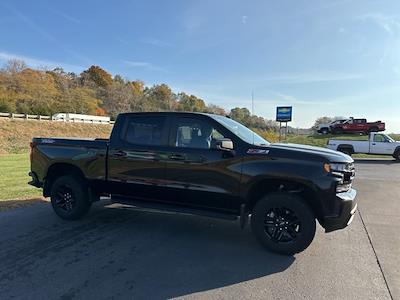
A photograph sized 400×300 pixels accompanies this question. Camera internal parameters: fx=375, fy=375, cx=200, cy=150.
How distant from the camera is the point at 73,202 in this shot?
22.4ft

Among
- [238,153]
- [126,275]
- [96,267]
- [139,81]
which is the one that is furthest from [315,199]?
[139,81]

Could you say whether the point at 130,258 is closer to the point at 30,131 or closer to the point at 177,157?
the point at 177,157

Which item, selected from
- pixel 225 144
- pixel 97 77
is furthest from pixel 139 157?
pixel 97 77

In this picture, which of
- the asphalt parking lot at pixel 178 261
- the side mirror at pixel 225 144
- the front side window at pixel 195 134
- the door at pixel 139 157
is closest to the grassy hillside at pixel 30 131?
the door at pixel 139 157

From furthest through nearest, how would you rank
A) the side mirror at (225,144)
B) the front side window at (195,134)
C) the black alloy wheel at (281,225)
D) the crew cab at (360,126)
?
the crew cab at (360,126)
the front side window at (195,134)
the side mirror at (225,144)
the black alloy wheel at (281,225)

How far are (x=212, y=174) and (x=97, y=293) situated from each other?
2412 millimetres

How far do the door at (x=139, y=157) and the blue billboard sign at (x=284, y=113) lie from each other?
34.5 metres

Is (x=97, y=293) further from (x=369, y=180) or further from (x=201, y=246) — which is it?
(x=369, y=180)

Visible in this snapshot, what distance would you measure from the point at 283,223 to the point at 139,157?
2550 millimetres

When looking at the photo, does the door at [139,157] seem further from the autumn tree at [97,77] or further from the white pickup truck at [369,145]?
the autumn tree at [97,77]

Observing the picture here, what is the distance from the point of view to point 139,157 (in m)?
6.23

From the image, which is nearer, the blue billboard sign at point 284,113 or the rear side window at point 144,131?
the rear side window at point 144,131

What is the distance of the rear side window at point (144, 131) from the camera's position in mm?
6206

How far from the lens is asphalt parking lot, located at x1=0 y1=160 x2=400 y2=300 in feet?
13.4
